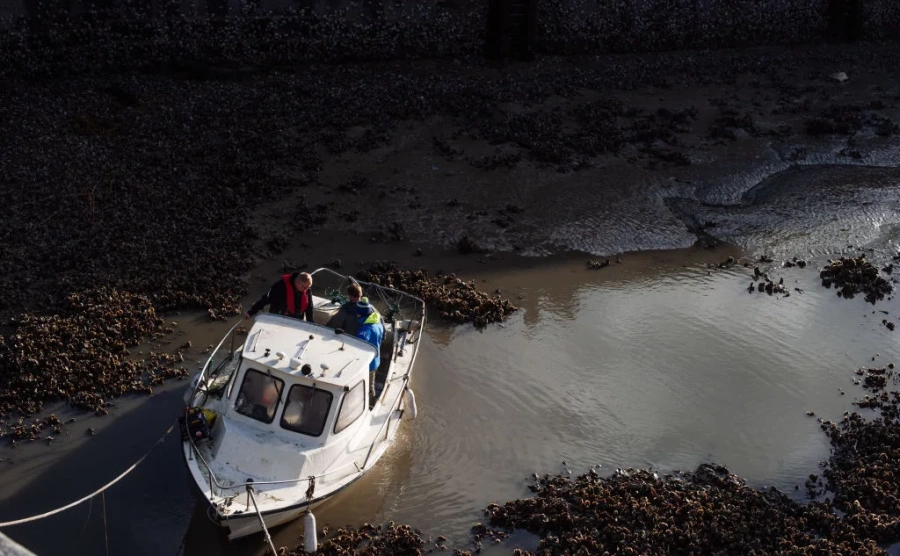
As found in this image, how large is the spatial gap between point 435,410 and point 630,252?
18.1 ft

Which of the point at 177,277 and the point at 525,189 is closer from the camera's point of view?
the point at 177,277

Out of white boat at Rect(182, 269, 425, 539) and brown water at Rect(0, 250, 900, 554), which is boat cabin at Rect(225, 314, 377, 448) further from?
brown water at Rect(0, 250, 900, 554)

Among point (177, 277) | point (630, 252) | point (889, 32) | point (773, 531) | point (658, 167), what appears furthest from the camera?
point (889, 32)

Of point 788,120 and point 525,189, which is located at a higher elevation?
point 788,120

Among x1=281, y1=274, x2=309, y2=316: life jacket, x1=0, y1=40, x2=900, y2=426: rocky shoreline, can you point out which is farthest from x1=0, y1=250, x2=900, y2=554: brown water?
x1=281, y1=274, x2=309, y2=316: life jacket

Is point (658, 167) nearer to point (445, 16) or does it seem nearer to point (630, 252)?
point (630, 252)

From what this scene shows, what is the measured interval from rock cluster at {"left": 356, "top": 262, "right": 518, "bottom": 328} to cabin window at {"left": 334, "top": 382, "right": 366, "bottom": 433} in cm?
347

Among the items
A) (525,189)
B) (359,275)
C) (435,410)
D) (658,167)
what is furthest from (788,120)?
(435,410)

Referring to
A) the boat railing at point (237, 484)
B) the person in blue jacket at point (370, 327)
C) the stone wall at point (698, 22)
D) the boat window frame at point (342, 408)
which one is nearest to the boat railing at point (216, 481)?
the boat railing at point (237, 484)

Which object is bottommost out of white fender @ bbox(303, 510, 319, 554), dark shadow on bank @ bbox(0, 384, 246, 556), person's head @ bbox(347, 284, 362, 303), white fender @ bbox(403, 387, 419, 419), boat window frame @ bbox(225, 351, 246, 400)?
dark shadow on bank @ bbox(0, 384, 246, 556)

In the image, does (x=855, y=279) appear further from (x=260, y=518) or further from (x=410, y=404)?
(x=260, y=518)

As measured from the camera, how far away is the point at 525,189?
16578mm

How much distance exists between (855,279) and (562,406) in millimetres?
6302

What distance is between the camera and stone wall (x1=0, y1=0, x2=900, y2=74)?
1819cm
